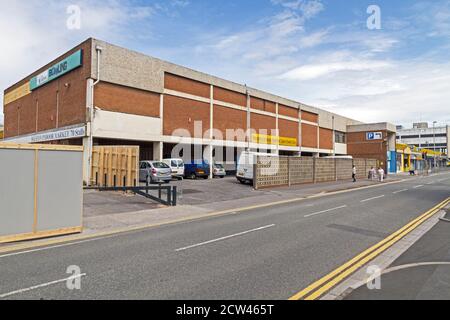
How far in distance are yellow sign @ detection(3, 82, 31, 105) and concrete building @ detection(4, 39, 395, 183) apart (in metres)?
0.11

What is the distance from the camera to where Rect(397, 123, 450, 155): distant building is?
106 meters

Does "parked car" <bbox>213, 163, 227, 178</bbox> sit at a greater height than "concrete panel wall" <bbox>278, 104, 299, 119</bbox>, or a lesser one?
lesser

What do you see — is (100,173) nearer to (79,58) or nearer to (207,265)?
(79,58)

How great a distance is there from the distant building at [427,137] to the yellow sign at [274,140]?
8163cm

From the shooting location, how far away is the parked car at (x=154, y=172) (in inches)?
831

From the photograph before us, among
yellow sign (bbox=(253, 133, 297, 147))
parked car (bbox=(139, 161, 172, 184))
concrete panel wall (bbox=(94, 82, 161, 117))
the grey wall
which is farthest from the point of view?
yellow sign (bbox=(253, 133, 297, 147))

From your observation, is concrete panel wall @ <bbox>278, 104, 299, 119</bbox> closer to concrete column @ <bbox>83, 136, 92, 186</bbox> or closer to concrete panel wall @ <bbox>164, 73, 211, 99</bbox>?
concrete panel wall @ <bbox>164, 73, 211, 99</bbox>

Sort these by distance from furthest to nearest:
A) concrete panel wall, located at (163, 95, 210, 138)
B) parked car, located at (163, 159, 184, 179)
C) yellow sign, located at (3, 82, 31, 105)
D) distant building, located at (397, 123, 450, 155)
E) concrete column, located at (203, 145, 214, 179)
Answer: distant building, located at (397, 123, 450, 155), yellow sign, located at (3, 82, 31, 105), concrete column, located at (203, 145, 214, 179), concrete panel wall, located at (163, 95, 210, 138), parked car, located at (163, 159, 184, 179)

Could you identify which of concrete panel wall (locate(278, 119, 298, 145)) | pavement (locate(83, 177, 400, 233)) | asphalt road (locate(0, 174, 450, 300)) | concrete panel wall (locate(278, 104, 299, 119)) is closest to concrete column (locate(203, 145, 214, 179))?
pavement (locate(83, 177, 400, 233))

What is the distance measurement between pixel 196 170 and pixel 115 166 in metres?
9.19

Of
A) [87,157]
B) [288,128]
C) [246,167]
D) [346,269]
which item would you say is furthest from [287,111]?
[346,269]

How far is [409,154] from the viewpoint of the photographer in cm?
6275

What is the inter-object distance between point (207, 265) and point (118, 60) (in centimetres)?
2207

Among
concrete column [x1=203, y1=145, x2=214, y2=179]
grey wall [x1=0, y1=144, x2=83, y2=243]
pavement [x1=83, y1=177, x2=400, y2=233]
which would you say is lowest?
pavement [x1=83, y1=177, x2=400, y2=233]
